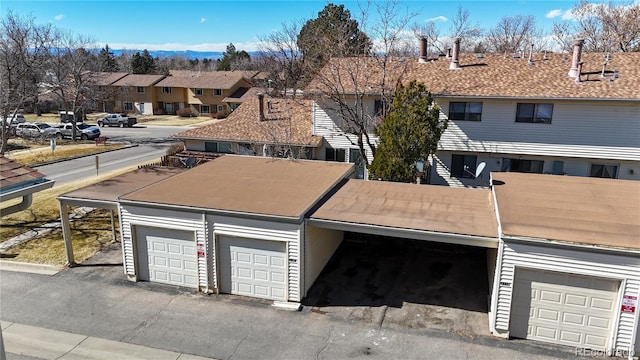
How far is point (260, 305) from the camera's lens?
1366 centimetres

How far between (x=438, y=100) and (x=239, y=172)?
1150cm

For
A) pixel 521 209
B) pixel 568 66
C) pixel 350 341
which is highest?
pixel 568 66

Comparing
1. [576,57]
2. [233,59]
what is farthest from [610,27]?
[233,59]

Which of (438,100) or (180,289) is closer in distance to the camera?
(180,289)

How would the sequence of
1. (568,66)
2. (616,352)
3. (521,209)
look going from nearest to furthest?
(616,352) < (521,209) < (568,66)

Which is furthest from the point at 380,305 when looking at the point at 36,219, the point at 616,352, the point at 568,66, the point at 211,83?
the point at 211,83

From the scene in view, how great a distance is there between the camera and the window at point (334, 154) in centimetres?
2671

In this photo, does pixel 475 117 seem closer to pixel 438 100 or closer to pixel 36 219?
pixel 438 100

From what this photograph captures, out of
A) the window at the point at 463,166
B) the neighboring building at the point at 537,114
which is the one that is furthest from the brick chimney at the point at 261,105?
the window at the point at 463,166

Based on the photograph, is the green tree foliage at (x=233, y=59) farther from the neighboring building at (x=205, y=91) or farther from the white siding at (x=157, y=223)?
the white siding at (x=157, y=223)

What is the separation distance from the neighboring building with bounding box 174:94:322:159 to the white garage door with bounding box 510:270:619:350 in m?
15.0

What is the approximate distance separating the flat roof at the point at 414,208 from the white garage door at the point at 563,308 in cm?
167

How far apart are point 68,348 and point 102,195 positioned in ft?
19.9

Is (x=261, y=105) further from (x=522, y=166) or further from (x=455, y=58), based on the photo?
(x=522, y=166)
